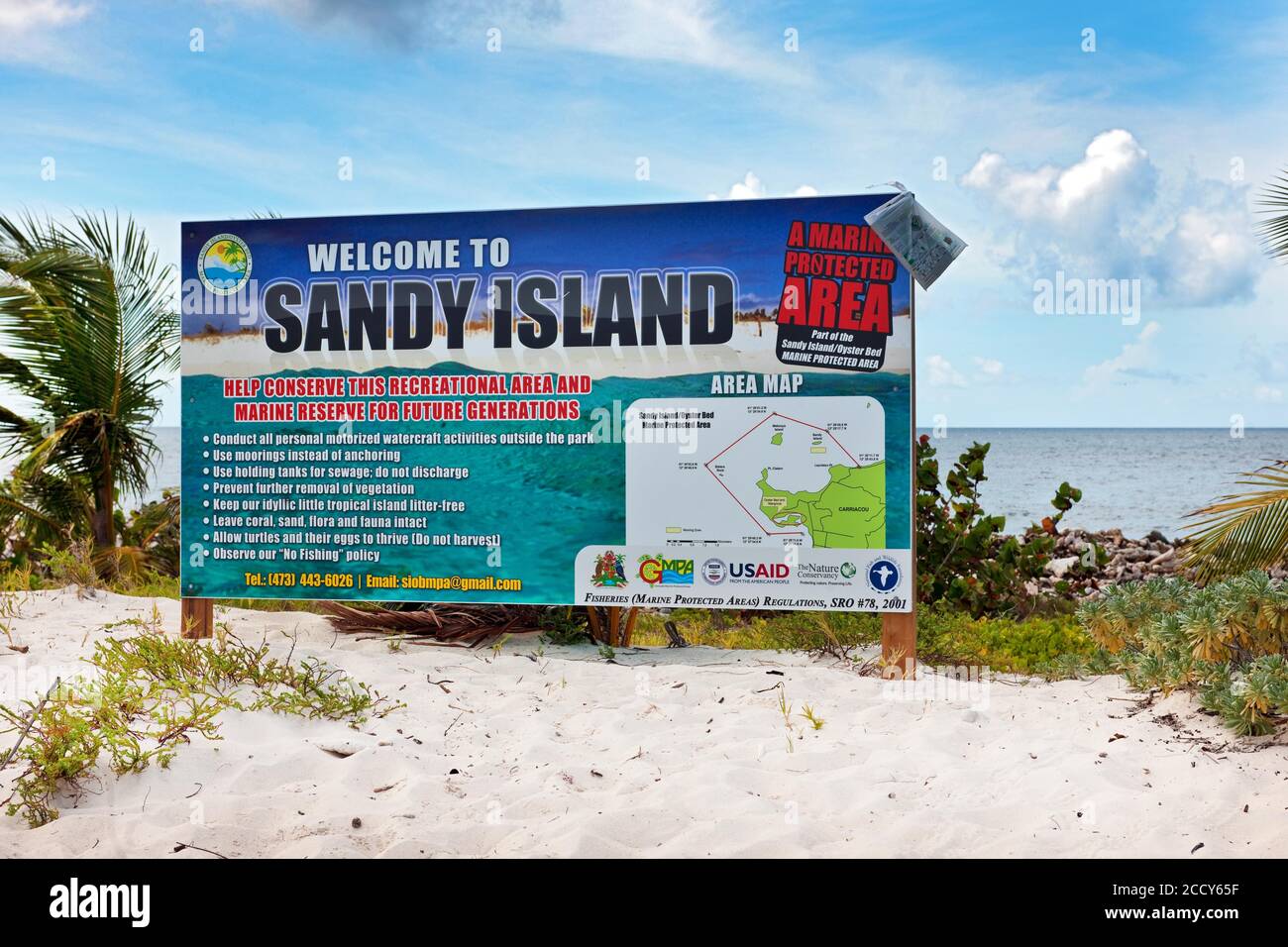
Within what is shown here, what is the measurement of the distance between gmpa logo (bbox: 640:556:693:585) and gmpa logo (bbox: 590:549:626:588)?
122 mm

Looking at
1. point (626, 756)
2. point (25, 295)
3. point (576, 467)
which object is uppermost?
point (25, 295)

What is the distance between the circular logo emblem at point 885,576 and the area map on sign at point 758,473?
0.11 m

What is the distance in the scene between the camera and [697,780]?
14.1 ft

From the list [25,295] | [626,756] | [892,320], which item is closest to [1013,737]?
[626,756]

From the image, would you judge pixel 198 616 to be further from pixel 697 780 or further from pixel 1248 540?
pixel 1248 540

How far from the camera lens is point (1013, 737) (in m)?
4.83

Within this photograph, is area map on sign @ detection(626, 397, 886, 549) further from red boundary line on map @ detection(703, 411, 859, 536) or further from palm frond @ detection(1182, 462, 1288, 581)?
palm frond @ detection(1182, 462, 1288, 581)

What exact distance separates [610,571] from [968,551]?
3419 millimetres

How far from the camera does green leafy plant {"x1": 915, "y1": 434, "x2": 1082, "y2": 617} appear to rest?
8.38 meters

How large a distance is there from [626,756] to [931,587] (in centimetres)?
452

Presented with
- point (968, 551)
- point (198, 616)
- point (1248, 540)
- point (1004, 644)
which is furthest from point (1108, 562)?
point (198, 616)

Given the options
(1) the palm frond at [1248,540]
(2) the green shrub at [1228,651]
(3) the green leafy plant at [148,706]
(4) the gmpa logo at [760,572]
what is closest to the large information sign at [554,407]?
(4) the gmpa logo at [760,572]

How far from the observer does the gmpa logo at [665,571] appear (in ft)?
20.7

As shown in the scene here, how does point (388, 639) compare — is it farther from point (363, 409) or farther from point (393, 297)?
point (393, 297)
